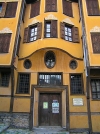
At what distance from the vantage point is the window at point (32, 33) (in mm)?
11405

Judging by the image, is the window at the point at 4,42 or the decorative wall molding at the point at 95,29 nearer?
the window at the point at 4,42

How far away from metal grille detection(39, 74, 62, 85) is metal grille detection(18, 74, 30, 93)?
3.27 feet

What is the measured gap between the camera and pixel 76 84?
10883 millimetres

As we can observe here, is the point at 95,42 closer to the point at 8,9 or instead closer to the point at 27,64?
the point at 27,64

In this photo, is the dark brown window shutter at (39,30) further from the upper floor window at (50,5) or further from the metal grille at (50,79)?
the metal grille at (50,79)

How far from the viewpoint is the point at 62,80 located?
10.8 metres

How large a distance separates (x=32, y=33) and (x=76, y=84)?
18.3 ft

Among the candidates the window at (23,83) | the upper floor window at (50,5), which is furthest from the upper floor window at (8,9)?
the window at (23,83)

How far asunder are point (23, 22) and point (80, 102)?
326 inches

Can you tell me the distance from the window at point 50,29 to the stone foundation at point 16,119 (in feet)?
20.1

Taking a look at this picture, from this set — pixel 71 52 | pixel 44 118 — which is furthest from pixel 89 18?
pixel 44 118

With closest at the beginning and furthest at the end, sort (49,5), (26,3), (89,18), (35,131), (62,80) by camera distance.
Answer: (35,131), (62,80), (89,18), (49,5), (26,3)

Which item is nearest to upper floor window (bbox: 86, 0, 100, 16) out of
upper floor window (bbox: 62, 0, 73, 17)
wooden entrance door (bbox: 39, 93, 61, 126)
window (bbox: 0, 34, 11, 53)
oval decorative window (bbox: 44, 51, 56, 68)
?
upper floor window (bbox: 62, 0, 73, 17)

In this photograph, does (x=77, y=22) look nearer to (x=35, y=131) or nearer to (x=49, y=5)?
(x=49, y=5)
